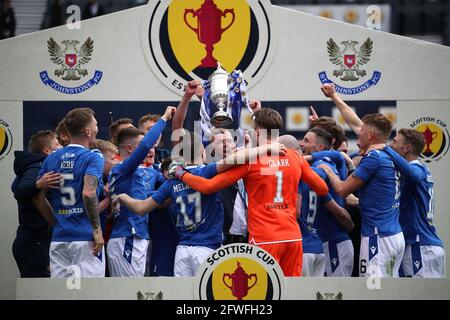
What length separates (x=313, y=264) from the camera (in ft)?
22.2

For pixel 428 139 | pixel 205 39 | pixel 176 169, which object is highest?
pixel 205 39

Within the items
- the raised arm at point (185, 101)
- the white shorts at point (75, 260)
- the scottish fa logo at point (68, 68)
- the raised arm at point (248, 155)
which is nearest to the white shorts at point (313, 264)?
the raised arm at point (248, 155)

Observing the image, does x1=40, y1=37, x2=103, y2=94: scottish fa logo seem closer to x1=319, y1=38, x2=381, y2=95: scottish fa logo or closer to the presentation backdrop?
the presentation backdrop

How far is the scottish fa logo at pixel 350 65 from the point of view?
28.7ft

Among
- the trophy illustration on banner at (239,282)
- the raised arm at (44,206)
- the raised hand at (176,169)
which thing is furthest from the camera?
the raised arm at (44,206)

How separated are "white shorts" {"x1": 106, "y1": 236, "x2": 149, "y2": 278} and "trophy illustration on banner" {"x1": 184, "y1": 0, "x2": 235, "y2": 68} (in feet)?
7.73

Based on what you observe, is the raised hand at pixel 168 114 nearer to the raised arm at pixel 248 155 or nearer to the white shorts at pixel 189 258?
the raised arm at pixel 248 155

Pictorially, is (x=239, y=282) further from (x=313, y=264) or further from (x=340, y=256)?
(x=340, y=256)

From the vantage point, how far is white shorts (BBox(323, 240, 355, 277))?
716 cm

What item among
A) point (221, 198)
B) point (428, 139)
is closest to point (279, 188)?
point (221, 198)

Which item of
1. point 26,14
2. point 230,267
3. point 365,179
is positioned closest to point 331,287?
point 230,267

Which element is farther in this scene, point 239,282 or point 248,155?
point 248,155

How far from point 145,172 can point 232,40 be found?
2161 millimetres

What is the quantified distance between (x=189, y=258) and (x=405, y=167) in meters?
1.78
